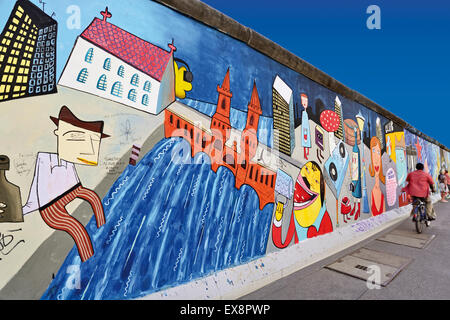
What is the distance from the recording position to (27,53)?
1987 mm

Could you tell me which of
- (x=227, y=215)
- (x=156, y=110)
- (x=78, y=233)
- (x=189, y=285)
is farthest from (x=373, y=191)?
(x=78, y=233)

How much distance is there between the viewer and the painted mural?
1.93m

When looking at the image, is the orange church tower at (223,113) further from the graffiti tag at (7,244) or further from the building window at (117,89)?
the graffiti tag at (7,244)

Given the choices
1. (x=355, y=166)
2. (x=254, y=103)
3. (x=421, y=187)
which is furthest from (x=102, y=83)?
(x=421, y=187)

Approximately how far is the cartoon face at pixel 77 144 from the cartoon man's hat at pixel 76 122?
0.09ft

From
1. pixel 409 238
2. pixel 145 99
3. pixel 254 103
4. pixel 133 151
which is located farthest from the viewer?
pixel 409 238

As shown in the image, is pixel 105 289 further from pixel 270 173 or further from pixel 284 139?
pixel 284 139

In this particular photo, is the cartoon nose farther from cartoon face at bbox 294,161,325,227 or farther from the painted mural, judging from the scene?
cartoon face at bbox 294,161,325,227

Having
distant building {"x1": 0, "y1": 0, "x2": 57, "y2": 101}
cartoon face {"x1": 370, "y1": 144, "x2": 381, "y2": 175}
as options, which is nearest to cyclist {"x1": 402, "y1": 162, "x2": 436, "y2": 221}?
cartoon face {"x1": 370, "y1": 144, "x2": 381, "y2": 175}

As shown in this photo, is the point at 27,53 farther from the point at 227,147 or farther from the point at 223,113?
the point at 227,147

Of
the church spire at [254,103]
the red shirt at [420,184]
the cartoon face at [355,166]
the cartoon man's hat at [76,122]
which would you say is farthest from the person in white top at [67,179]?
the red shirt at [420,184]

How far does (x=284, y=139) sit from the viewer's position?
4.29m

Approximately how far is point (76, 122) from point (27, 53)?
669 millimetres

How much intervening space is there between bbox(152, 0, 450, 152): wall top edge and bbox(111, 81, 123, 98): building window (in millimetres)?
1181
